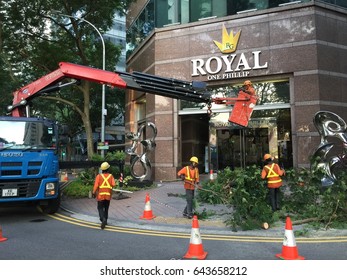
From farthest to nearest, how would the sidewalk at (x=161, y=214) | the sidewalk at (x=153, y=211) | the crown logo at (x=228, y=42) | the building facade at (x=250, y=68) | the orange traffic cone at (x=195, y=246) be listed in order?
the crown logo at (x=228, y=42)
the building facade at (x=250, y=68)
the sidewalk at (x=153, y=211)
the sidewalk at (x=161, y=214)
the orange traffic cone at (x=195, y=246)

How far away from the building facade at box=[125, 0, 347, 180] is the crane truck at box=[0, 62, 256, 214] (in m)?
7.27

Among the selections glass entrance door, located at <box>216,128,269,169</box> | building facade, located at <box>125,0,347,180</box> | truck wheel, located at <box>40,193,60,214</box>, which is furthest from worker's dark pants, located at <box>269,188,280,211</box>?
glass entrance door, located at <box>216,128,269,169</box>

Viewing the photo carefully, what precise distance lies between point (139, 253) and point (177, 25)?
A: 1535 cm

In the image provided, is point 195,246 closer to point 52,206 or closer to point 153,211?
point 153,211

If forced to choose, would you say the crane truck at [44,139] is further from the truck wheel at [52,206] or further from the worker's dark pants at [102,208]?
the worker's dark pants at [102,208]

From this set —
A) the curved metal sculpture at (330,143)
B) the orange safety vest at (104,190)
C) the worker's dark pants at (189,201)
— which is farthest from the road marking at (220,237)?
the curved metal sculpture at (330,143)

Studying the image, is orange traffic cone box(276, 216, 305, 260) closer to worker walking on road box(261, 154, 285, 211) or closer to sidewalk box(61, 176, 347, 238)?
sidewalk box(61, 176, 347, 238)

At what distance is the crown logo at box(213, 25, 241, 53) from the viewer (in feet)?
57.5

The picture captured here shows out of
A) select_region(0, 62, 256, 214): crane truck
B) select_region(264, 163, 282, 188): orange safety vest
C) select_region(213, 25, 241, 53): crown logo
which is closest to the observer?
select_region(264, 163, 282, 188): orange safety vest

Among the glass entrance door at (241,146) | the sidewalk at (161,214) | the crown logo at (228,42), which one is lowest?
the sidewalk at (161,214)

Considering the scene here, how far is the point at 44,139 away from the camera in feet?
32.7

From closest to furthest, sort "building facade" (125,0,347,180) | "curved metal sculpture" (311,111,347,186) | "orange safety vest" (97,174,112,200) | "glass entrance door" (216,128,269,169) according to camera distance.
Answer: "orange safety vest" (97,174,112,200), "curved metal sculpture" (311,111,347,186), "building facade" (125,0,347,180), "glass entrance door" (216,128,269,169)

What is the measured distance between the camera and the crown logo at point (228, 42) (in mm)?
17531

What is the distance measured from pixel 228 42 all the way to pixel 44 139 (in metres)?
11.3
